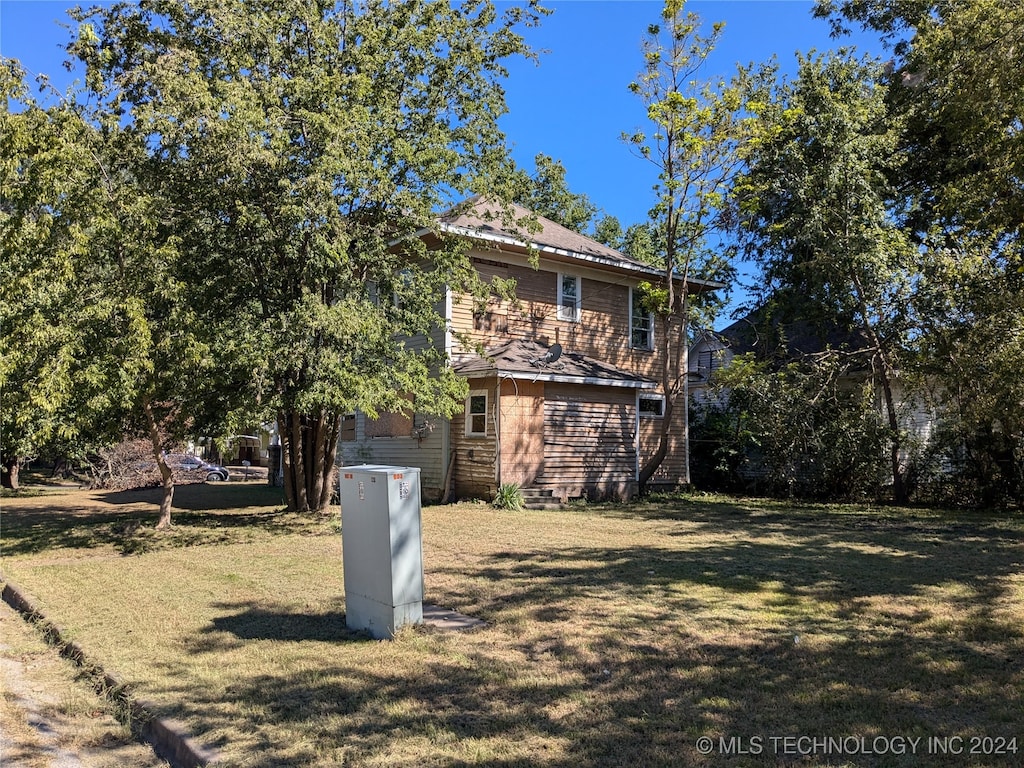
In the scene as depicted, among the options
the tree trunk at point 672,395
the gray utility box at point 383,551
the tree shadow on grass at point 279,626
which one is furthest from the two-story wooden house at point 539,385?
the gray utility box at point 383,551

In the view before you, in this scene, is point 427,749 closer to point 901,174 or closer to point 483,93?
point 483,93

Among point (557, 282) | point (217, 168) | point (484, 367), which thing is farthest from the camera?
point (557, 282)

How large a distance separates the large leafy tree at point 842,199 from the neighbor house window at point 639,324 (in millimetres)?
3749

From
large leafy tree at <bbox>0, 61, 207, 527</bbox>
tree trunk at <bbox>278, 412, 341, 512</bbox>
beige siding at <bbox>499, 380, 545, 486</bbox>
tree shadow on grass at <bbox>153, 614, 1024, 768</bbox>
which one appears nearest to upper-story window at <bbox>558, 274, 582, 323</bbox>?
beige siding at <bbox>499, 380, 545, 486</bbox>

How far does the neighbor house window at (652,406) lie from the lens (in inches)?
779

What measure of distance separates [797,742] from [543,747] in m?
1.30

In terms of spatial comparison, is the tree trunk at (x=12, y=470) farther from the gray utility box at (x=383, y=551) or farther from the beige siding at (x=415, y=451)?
the gray utility box at (x=383, y=551)

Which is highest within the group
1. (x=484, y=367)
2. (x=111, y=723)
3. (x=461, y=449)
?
(x=484, y=367)

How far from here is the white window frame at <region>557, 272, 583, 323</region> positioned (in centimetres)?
1841

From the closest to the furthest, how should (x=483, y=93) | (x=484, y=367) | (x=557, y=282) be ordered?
(x=483, y=93)
(x=484, y=367)
(x=557, y=282)

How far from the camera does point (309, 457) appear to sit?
47.5ft

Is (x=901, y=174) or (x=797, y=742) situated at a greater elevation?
(x=901, y=174)

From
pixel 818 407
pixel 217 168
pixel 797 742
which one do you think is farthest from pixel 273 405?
pixel 818 407

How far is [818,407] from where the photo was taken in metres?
→ 17.0
